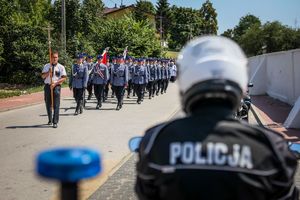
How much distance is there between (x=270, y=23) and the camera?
211ft

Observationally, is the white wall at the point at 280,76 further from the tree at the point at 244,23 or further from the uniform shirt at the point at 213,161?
the tree at the point at 244,23

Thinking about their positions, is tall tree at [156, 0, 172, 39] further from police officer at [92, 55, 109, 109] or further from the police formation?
police officer at [92, 55, 109, 109]

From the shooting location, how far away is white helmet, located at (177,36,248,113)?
6.16 feet

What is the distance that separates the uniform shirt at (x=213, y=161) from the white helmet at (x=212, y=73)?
64mm

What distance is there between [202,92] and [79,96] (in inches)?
512

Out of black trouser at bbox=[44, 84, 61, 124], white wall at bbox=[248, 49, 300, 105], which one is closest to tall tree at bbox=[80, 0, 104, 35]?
white wall at bbox=[248, 49, 300, 105]

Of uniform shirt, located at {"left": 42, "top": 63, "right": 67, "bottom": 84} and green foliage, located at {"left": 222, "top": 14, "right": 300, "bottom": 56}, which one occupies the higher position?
green foliage, located at {"left": 222, "top": 14, "right": 300, "bottom": 56}

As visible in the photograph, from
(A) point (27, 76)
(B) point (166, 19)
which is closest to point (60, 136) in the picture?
(A) point (27, 76)

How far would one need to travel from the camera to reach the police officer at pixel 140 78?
20.7 metres

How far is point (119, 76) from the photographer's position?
58.7ft

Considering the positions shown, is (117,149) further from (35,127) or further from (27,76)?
(27,76)

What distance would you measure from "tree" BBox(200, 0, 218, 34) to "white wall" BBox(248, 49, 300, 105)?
98.2 metres

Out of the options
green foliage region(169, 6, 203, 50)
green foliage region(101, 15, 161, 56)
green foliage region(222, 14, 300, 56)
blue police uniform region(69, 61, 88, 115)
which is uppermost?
green foliage region(169, 6, 203, 50)

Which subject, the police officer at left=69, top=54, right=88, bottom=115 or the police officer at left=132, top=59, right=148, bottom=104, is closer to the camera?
the police officer at left=69, top=54, right=88, bottom=115
